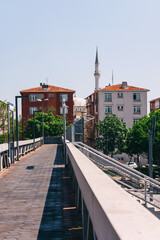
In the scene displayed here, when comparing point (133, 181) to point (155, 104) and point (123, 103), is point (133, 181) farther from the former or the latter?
point (155, 104)

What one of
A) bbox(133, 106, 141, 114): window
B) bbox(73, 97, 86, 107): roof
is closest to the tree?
bbox(133, 106, 141, 114): window

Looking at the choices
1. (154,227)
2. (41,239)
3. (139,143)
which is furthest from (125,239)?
(139,143)

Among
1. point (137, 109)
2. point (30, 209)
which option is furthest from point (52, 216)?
point (137, 109)

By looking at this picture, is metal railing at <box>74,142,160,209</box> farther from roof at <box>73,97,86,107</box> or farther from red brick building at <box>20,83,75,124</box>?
roof at <box>73,97,86,107</box>

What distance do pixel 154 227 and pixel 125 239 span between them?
223 mm

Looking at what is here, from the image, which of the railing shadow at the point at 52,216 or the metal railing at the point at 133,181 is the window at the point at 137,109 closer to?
the metal railing at the point at 133,181

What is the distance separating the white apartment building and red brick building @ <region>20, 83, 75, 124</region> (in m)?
14.5

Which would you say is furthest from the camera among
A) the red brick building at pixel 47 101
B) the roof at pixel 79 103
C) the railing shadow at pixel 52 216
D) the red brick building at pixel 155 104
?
the roof at pixel 79 103

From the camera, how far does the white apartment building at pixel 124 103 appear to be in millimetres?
80875

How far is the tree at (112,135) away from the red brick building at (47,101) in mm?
22499

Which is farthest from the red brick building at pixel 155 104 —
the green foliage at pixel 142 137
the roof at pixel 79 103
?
the green foliage at pixel 142 137

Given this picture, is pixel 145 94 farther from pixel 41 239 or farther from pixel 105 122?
pixel 41 239

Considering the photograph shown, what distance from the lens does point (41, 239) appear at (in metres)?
5.12

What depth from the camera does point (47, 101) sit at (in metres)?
93.2
